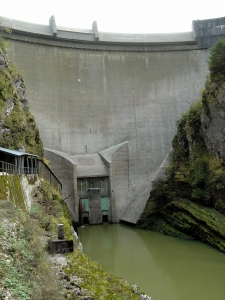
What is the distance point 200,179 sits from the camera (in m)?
18.0

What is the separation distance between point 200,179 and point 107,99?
12.0m

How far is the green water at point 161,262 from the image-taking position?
999 centimetres

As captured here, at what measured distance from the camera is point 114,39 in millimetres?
28219

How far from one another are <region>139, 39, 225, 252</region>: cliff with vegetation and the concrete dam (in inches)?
97.3

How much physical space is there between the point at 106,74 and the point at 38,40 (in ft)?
20.9

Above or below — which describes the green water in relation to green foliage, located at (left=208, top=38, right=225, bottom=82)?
below

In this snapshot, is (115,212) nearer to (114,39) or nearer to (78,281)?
(114,39)

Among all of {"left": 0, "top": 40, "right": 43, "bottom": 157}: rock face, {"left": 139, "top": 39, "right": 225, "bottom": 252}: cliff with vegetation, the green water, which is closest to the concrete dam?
{"left": 139, "top": 39, "right": 225, "bottom": 252}: cliff with vegetation

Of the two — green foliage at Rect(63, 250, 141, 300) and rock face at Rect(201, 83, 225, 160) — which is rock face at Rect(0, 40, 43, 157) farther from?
rock face at Rect(201, 83, 225, 160)

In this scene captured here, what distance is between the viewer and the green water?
9.99 meters

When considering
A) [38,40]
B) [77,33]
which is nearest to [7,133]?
[38,40]

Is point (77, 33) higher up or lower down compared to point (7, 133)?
higher up

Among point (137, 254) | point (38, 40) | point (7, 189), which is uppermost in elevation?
point (38, 40)

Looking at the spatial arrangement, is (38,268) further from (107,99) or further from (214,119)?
(107,99)
